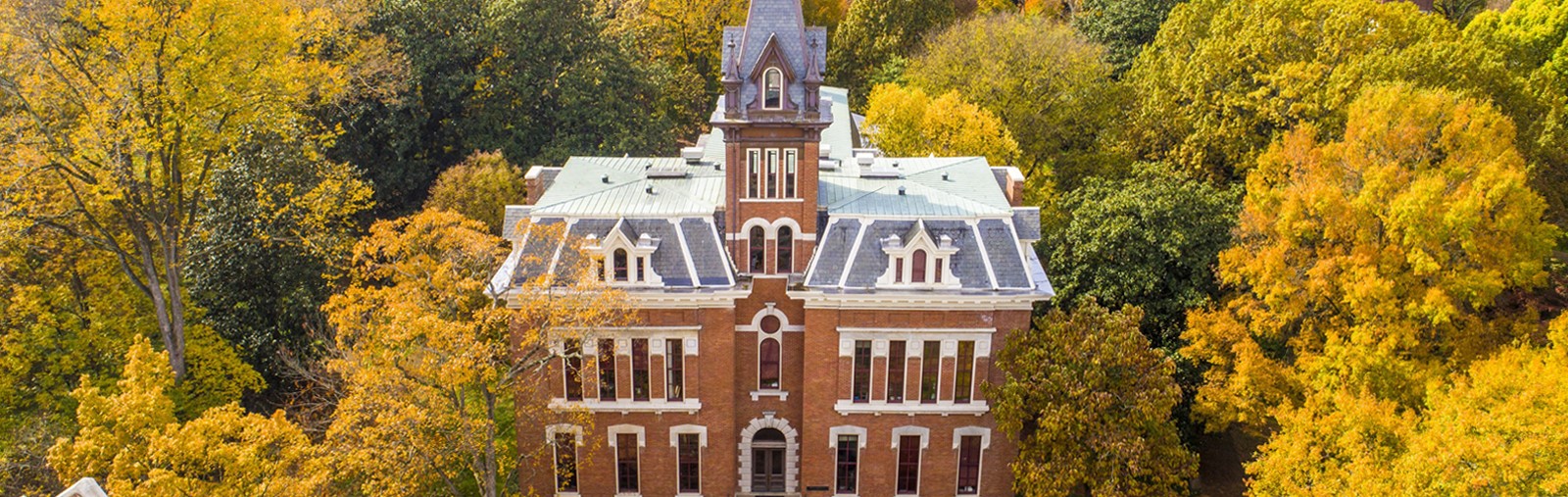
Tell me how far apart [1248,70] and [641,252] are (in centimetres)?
3119

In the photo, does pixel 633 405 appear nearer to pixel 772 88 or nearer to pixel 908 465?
pixel 908 465

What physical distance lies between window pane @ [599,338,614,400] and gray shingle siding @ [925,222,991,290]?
1214 cm

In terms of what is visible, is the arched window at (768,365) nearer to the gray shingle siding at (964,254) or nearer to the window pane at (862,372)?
the window pane at (862,372)

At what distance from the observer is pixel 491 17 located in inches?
2197

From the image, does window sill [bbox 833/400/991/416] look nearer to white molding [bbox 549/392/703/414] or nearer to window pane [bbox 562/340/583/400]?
white molding [bbox 549/392/703/414]

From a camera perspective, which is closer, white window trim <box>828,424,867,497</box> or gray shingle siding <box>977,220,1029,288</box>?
gray shingle siding <box>977,220,1029,288</box>

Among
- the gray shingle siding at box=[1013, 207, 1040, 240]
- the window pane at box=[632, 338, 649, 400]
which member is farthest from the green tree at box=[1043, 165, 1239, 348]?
the window pane at box=[632, 338, 649, 400]

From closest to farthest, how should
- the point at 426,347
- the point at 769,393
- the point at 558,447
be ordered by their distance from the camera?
the point at 426,347 → the point at 769,393 → the point at 558,447

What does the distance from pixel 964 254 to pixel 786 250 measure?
6402 mm

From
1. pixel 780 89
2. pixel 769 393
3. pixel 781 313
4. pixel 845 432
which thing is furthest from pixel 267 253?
pixel 845 432

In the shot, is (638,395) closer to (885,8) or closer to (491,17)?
(491,17)

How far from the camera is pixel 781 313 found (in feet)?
114

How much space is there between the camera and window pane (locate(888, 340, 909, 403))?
1358 inches

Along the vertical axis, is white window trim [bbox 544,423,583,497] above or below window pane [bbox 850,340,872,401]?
below
